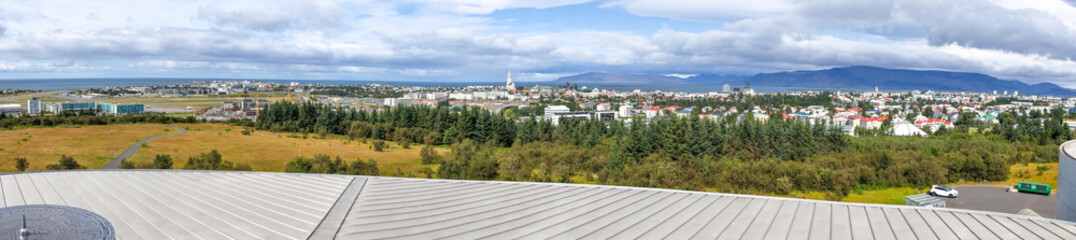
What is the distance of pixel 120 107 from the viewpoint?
58.1 metres

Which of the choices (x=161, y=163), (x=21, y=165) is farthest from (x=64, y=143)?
(x=161, y=163)

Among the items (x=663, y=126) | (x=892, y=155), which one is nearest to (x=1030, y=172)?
(x=892, y=155)

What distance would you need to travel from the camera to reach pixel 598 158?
30.3 metres

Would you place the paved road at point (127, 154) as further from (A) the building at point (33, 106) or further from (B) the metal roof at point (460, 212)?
(A) the building at point (33, 106)

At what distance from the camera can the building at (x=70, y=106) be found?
52912 mm

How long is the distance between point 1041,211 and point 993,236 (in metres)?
19.7

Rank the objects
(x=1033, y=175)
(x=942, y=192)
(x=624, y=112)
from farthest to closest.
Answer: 1. (x=624, y=112)
2. (x=1033, y=175)
3. (x=942, y=192)

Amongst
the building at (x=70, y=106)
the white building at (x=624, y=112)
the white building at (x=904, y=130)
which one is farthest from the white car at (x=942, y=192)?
the white building at (x=624, y=112)

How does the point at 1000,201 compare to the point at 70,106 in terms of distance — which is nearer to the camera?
the point at 1000,201

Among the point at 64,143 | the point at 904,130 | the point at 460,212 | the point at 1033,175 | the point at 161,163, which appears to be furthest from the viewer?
the point at 904,130

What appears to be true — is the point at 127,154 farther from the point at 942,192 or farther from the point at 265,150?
the point at 942,192

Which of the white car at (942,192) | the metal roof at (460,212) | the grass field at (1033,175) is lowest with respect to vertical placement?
the white car at (942,192)

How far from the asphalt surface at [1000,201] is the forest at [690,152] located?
2.11 metres

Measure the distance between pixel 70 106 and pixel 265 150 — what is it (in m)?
40.9
